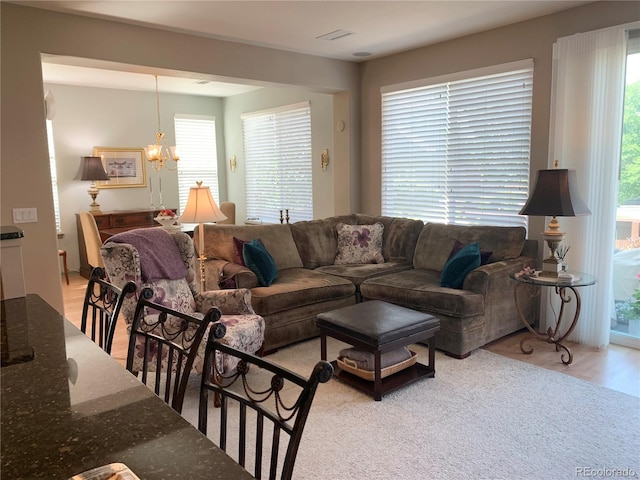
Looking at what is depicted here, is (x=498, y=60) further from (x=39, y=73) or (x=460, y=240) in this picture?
(x=39, y=73)

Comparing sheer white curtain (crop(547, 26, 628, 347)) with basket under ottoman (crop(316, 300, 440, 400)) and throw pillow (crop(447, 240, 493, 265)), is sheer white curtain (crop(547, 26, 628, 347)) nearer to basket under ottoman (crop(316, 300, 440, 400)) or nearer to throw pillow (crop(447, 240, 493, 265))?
throw pillow (crop(447, 240, 493, 265))

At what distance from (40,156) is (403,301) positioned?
10.3 ft

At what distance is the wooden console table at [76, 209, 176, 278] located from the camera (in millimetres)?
6539

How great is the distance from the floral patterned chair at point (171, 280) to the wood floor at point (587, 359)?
83 cm

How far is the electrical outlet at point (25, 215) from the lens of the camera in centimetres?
363

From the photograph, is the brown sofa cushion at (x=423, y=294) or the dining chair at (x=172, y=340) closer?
the dining chair at (x=172, y=340)

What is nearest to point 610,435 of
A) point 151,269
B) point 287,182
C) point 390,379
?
point 390,379

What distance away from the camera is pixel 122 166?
23.9 feet

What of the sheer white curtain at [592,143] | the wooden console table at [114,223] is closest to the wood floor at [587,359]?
the sheer white curtain at [592,143]

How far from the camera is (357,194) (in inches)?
237

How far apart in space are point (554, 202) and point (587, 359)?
1.24m

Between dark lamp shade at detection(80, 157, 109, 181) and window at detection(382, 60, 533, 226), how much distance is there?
4.00 m

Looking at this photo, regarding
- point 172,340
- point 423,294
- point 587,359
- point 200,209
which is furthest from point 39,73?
point 587,359

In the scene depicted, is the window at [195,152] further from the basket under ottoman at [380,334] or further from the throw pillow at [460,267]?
the basket under ottoman at [380,334]
